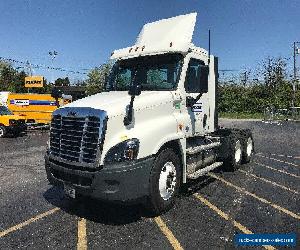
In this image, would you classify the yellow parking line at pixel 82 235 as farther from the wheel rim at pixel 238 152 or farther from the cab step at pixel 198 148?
the wheel rim at pixel 238 152

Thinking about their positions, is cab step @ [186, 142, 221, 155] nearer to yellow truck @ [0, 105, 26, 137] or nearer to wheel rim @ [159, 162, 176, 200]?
wheel rim @ [159, 162, 176, 200]

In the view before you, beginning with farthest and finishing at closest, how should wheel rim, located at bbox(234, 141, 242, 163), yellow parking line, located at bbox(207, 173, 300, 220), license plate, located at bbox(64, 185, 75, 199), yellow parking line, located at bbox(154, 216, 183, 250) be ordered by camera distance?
wheel rim, located at bbox(234, 141, 242, 163), yellow parking line, located at bbox(207, 173, 300, 220), license plate, located at bbox(64, 185, 75, 199), yellow parking line, located at bbox(154, 216, 183, 250)

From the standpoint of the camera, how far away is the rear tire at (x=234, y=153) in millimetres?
10016

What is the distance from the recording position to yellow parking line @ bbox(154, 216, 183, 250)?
5208 millimetres

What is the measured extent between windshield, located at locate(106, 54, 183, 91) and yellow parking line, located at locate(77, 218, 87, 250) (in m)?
2.96

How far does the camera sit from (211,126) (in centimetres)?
893

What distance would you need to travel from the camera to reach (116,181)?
18.4 ft

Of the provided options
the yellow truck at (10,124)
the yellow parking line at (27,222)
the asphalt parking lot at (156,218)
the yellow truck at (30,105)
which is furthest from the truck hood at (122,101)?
the yellow truck at (30,105)

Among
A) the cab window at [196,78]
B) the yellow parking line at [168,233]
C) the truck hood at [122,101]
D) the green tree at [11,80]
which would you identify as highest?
the green tree at [11,80]

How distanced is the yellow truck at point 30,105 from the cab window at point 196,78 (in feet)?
65.1

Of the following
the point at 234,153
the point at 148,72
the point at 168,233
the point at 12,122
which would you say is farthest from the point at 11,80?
the point at 168,233

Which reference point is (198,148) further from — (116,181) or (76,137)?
(76,137)

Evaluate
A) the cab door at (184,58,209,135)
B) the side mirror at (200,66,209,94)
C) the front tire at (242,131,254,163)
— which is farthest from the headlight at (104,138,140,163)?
the front tire at (242,131,254,163)

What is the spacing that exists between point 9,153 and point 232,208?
37.7ft
